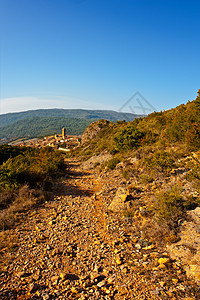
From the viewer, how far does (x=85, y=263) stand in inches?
162

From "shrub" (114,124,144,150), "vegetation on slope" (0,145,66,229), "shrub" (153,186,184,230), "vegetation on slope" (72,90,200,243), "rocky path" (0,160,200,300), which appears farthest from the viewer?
"shrub" (114,124,144,150)

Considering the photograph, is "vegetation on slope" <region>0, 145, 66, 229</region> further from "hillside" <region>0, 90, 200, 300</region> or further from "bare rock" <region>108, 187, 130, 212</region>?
"bare rock" <region>108, 187, 130, 212</region>

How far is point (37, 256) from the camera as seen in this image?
4367 mm

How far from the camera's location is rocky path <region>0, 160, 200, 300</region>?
128 inches

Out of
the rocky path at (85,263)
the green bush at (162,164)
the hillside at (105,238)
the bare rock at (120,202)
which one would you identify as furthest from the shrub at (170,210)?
the green bush at (162,164)

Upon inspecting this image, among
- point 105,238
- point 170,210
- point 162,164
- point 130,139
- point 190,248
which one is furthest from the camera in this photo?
point 130,139

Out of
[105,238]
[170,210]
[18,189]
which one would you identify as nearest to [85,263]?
[105,238]

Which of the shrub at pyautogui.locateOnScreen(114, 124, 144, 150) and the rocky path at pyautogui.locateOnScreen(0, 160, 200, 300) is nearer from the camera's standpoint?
the rocky path at pyautogui.locateOnScreen(0, 160, 200, 300)

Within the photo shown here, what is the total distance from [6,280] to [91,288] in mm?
1904

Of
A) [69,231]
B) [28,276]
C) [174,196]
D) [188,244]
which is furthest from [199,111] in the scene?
[28,276]

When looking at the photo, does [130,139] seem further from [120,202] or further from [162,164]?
[120,202]

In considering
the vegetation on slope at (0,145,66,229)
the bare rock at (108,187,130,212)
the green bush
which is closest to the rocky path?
the bare rock at (108,187,130,212)

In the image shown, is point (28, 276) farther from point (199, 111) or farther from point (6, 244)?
point (199, 111)

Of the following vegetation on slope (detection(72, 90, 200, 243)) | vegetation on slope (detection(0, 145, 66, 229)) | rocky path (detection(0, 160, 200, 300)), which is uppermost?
vegetation on slope (detection(72, 90, 200, 243))
